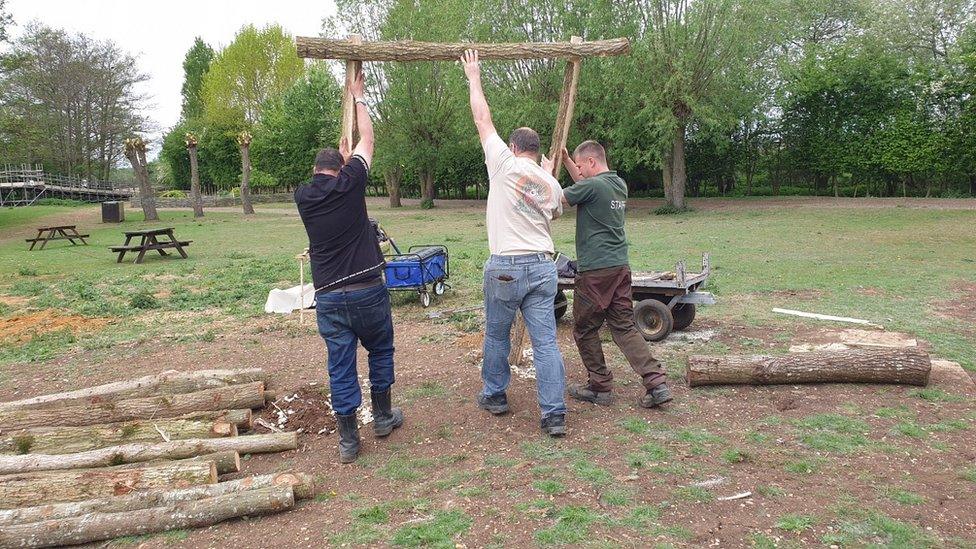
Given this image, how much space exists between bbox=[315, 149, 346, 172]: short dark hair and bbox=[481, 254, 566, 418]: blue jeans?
1272 millimetres

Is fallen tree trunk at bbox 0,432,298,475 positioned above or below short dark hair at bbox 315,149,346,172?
below

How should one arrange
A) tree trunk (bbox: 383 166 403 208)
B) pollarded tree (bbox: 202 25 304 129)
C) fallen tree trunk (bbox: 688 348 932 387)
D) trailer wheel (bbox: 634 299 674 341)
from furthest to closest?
pollarded tree (bbox: 202 25 304 129)
tree trunk (bbox: 383 166 403 208)
trailer wheel (bbox: 634 299 674 341)
fallen tree trunk (bbox: 688 348 932 387)

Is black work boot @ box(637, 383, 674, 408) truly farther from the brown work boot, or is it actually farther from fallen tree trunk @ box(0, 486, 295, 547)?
fallen tree trunk @ box(0, 486, 295, 547)

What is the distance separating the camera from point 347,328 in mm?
4613

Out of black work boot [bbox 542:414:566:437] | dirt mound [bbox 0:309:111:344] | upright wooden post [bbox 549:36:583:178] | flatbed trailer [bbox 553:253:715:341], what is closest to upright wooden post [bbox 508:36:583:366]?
upright wooden post [bbox 549:36:583:178]

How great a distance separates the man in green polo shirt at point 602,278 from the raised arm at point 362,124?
1.56 meters

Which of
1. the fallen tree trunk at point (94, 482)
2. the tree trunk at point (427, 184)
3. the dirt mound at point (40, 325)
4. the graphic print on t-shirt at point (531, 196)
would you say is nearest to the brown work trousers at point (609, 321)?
the graphic print on t-shirt at point (531, 196)

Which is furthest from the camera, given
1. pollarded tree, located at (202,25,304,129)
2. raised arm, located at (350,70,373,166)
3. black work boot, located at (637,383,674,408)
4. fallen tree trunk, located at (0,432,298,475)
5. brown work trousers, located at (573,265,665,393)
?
pollarded tree, located at (202,25,304,129)

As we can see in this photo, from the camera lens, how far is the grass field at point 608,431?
3533 millimetres

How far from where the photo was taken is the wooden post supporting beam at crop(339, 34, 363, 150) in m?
5.19

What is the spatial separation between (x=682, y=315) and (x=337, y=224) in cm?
472

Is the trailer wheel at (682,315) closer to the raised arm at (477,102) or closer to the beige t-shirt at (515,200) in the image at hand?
the beige t-shirt at (515,200)

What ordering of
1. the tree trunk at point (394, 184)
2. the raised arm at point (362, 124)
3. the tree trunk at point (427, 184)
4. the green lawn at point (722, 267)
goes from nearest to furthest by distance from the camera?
the raised arm at point (362, 124) → the green lawn at point (722, 267) → the tree trunk at point (427, 184) → the tree trunk at point (394, 184)

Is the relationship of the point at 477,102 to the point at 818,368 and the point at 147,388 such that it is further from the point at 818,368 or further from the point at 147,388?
the point at 147,388
